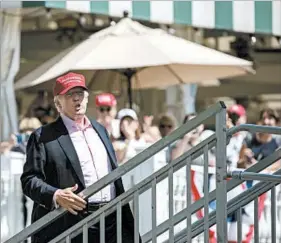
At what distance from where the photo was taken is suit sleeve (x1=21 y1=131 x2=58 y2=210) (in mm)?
5715

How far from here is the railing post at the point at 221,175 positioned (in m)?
5.27

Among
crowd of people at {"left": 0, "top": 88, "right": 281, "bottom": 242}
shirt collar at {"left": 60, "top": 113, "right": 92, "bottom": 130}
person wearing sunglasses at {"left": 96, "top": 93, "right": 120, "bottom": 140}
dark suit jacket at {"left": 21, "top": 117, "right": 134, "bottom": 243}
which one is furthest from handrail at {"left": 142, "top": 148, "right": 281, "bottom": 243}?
person wearing sunglasses at {"left": 96, "top": 93, "right": 120, "bottom": 140}

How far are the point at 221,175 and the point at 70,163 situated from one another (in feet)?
3.15

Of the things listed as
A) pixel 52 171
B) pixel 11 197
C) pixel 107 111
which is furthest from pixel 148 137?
pixel 52 171

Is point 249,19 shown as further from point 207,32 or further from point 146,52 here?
point 207,32

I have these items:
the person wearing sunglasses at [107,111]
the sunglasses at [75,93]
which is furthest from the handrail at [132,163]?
the person wearing sunglasses at [107,111]

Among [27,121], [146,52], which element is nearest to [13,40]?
[27,121]

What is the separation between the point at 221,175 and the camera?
5.30m

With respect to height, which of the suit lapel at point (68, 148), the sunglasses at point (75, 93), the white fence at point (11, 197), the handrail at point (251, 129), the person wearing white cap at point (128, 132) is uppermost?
the sunglasses at point (75, 93)

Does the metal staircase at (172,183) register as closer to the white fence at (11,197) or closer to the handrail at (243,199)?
the handrail at (243,199)

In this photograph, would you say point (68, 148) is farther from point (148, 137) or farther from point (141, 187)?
point (148, 137)

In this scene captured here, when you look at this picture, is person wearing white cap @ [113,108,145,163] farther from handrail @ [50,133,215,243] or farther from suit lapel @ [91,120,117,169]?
handrail @ [50,133,215,243]

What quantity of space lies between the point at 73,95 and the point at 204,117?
3.32ft

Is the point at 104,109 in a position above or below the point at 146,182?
below
